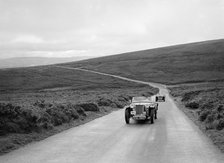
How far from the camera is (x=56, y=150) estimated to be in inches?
524

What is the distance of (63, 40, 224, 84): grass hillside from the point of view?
123m

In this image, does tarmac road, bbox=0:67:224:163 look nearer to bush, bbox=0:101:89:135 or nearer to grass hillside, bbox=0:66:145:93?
bush, bbox=0:101:89:135

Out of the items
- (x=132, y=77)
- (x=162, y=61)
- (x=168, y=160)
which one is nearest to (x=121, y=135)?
(x=168, y=160)

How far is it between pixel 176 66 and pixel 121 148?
5284 inches

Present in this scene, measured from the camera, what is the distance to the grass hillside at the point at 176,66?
122825 mm

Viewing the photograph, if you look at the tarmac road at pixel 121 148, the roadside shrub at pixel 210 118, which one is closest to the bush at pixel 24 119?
the tarmac road at pixel 121 148

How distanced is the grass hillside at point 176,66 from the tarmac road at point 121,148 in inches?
3751

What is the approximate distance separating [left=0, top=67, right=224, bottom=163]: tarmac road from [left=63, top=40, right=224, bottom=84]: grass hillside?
95266 millimetres

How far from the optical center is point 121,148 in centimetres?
1359

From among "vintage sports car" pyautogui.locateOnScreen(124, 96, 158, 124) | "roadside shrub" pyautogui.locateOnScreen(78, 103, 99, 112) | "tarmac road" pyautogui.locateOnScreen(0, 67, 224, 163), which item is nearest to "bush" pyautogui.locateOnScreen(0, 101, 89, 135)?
"tarmac road" pyautogui.locateOnScreen(0, 67, 224, 163)

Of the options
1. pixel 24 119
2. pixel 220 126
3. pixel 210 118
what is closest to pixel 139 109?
pixel 210 118

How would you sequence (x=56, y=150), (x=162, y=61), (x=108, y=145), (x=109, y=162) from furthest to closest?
(x=162, y=61) < (x=108, y=145) < (x=56, y=150) < (x=109, y=162)

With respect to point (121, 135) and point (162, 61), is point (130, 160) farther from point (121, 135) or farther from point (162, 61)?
point (162, 61)

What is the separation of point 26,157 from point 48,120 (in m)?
8.46
